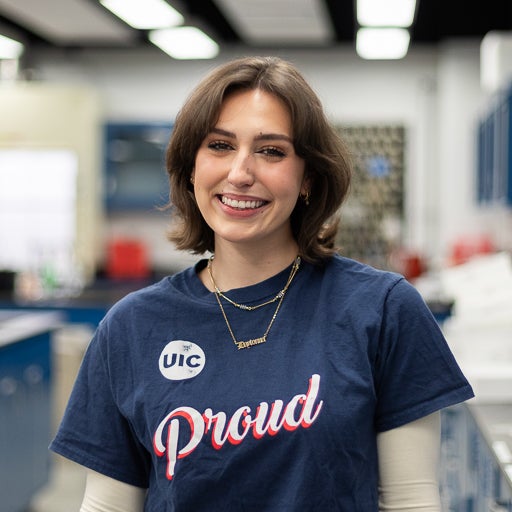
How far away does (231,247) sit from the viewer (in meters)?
1.35

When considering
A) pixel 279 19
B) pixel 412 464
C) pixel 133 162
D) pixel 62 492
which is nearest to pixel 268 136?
pixel 412 464

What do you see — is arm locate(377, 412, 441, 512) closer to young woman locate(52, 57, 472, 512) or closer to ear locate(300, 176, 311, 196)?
young woman locate(52, 57, 472, 512)

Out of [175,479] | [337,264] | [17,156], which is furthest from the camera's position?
[17,156]

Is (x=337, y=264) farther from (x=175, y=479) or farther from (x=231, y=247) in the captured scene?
(x=175, y=479)

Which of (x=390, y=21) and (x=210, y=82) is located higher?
(x=390, y=21)

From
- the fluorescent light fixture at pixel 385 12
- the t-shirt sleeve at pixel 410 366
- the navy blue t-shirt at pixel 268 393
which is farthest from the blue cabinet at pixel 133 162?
the t-shirt sleeve at pixel 410 366

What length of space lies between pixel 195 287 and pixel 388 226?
544cm

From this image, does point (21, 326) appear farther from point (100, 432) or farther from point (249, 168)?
point (249, 168)

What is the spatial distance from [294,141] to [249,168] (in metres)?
0.08

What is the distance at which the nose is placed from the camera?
124 centimetres

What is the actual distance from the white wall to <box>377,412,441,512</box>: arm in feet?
17.7

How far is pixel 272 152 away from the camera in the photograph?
4.16ft

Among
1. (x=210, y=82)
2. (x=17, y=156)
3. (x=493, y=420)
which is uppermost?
(x=17, y=156)

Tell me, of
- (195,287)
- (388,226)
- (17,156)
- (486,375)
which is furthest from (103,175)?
(195,287)
